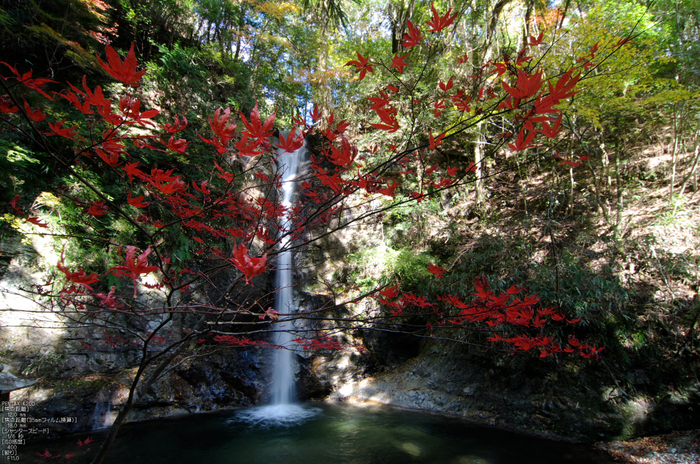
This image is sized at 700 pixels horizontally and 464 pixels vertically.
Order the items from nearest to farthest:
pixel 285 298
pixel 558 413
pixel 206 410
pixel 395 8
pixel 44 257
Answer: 1. pixel 558 413
2. pixel 44 257
3. pixel 206 410
4. pixel 285 298
5. pixel 395 8

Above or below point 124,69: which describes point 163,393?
below

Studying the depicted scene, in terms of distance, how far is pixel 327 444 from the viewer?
3.92 metres

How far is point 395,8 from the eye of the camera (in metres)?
7.65

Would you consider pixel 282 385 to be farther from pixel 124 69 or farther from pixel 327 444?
pixel 124 69

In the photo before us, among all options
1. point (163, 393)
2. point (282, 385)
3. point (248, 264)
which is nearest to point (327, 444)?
point (282, 385)

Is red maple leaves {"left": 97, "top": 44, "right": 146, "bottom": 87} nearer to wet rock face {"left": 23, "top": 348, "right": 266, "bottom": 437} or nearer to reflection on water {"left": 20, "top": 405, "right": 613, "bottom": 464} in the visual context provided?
wet rock face {"left": 23, "top": 348, "right": 266, "bottom": 437}

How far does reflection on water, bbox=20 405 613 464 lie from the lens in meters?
3.49

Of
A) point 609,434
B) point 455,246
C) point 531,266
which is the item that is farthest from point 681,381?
point 455,246

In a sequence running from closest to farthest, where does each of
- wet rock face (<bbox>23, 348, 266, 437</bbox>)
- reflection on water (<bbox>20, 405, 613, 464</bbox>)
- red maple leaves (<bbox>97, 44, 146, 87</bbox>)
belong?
red maple leaves (<bbox>97, 44, 146, 87</bbox>)
reflection on water (<bbox>20, 405, 613, 464</bbox>)
wet rock face (<bbox>23, 348, 266, 437</bbox>)

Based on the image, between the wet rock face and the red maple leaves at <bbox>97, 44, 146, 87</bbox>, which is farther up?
the red maple leaves at <bbox>97, 44, 146, 87</bbox>

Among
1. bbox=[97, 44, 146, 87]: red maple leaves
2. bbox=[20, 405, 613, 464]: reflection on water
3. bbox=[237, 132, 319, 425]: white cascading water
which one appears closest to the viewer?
bbox=[97, 44, 146, 87]: red maple leaves

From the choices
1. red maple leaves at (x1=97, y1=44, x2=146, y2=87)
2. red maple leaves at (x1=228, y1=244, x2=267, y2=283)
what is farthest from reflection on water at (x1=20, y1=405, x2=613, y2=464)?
red maple leaves at (x1=97, y1=44, x2=146, y2=87)

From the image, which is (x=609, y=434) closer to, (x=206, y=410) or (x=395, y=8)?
(x=206, y=410)

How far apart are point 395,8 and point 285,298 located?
776 cm
